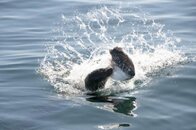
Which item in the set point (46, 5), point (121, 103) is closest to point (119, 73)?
point (121, 103)

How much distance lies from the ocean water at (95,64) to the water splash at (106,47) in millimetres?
22

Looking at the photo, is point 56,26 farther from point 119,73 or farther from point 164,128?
point 164,128

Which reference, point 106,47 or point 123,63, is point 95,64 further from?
point 106,47

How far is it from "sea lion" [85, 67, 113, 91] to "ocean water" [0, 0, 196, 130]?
20 centimetres

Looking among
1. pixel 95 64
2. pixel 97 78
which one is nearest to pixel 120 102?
pixel 97 78

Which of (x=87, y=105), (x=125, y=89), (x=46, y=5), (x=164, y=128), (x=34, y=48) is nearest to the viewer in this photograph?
(x=164, y=128)

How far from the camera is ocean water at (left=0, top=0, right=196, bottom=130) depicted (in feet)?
36.2

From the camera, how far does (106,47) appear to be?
1474cm

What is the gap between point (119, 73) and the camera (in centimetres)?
1175

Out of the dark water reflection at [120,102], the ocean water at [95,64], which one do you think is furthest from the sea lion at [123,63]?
the dark water reflection at [120,102]

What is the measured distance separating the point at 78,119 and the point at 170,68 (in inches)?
135

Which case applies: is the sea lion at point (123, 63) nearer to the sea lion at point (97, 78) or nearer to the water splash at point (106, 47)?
the sea lion at point (97, 78)

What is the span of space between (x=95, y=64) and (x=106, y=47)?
191 cm

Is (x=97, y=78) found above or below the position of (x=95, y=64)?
below
